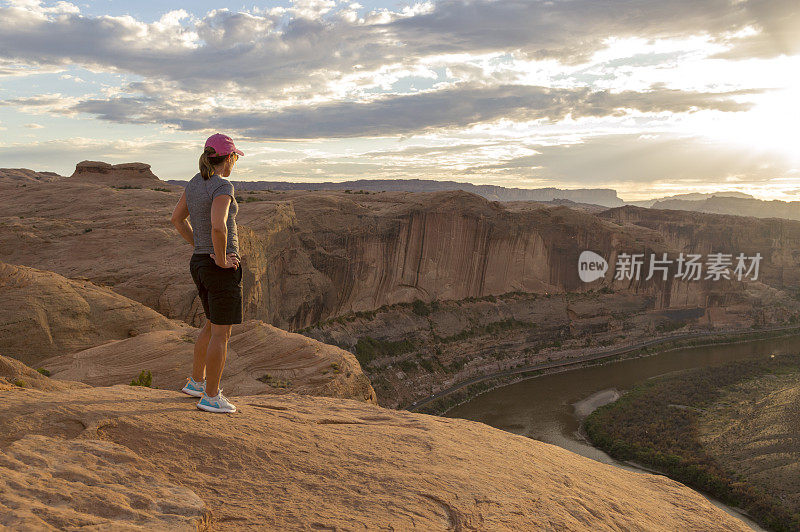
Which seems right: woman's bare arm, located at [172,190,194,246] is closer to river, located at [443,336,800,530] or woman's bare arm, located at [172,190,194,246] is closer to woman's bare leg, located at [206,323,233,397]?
woman's bare leg, located at [206,323,233,397]

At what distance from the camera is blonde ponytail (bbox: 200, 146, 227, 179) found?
5.68 metres

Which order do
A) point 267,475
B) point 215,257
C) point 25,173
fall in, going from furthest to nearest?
point 25,173 < point 215,257 < point 267,475

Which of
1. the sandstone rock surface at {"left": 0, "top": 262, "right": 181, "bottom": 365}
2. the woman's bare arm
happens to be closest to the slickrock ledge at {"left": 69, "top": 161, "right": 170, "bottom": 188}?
the sandstone rock surface at {"left": 0, "top": 262, "right": 181, "bottom": 365}

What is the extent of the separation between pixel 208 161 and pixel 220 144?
24 cm

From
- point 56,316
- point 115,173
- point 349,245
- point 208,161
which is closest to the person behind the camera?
point 208,161

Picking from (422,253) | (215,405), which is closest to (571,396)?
(422,253)

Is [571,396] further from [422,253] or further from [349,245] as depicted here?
[349,245]

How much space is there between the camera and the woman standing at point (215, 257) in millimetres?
5539

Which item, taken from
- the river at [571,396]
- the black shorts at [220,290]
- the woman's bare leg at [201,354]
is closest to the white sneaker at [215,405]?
the woman's bare leg at [201,354]

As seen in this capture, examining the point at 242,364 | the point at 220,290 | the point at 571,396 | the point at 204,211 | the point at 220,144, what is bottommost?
the point at 571,396

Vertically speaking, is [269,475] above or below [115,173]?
below

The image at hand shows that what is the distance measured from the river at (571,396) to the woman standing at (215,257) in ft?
98.9

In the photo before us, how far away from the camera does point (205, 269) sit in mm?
5613

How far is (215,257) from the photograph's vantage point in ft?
17.7
